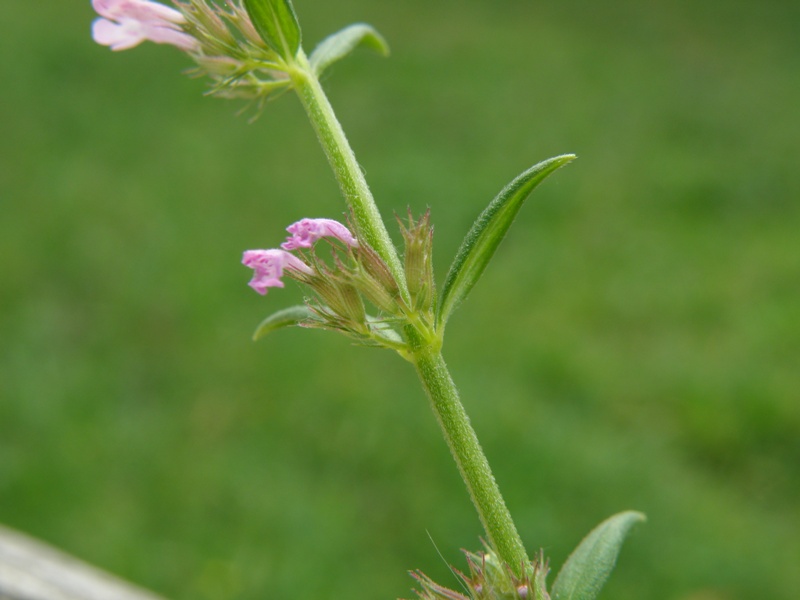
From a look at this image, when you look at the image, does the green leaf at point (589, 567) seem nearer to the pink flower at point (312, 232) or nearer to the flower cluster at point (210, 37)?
the pink flower at point (312, 232)

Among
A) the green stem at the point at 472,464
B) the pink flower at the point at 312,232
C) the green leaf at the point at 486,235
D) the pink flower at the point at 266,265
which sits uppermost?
the pink flower at the point at 312,232

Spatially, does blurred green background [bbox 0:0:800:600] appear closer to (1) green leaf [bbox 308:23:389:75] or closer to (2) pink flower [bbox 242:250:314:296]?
(1) green leaf [bbox 308:23:389:75]

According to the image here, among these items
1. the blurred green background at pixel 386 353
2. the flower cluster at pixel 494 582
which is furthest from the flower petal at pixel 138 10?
the blurred green background at pixel 386 353

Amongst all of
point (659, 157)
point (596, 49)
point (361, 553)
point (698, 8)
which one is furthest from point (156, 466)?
point (698, 8)

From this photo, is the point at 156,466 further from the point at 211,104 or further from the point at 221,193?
the point at 211,104

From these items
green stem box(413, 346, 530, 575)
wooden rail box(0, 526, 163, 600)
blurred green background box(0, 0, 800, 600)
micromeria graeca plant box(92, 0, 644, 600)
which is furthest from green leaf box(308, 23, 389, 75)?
blurred green background box(0, 0, 800, 600)

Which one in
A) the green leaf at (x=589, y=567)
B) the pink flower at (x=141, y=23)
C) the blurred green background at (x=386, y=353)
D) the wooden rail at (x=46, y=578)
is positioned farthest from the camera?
Result: the blurred green background at (x=386, y=353)

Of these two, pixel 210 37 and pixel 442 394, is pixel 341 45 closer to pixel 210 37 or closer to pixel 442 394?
pixel 210 37

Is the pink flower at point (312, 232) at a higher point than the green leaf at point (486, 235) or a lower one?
higher

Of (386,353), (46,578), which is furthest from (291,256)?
(386,353)
